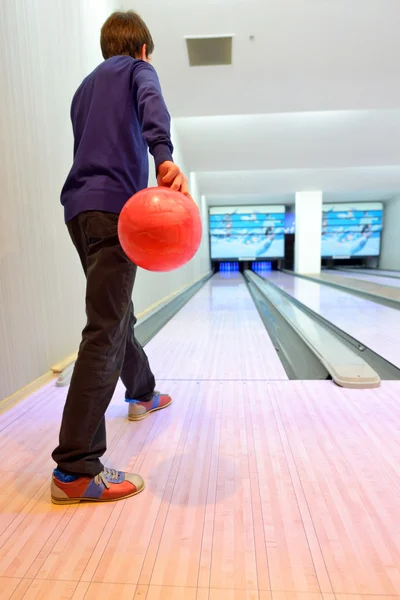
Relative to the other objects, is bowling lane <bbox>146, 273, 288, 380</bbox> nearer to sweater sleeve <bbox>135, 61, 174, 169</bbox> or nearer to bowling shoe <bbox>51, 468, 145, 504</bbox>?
bowling shoe <bbox>51, 468, 145, 504</bbox>

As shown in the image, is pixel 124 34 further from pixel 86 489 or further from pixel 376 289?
pixel 376 289

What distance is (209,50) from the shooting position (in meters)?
3.13

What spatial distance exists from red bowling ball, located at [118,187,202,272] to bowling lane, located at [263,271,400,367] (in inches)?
59.0

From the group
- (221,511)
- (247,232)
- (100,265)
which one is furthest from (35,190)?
(247,232)

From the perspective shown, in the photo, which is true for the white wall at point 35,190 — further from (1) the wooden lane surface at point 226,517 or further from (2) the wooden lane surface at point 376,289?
(2) the wooden lane surface at point 376,289

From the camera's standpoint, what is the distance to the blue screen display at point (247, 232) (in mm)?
10500

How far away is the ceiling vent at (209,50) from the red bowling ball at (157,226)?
9.69ft

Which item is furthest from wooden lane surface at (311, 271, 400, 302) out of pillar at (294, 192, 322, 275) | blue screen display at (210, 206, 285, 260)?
blue screen display at (210, 206, 285, 260)

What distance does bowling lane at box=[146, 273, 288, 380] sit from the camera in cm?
168

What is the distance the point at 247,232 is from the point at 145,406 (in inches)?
388

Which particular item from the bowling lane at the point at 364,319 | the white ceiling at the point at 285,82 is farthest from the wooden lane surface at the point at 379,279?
the white ceiling at the point at 285,82

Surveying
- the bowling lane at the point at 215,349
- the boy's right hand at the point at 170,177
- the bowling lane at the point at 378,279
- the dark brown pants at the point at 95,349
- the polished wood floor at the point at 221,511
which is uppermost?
the boy's right hand at the point at 170,177

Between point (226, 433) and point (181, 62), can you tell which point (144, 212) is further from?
point (181, 62)

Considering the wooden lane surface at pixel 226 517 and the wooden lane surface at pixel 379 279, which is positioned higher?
the wooden lane surface at pixel 226 517
